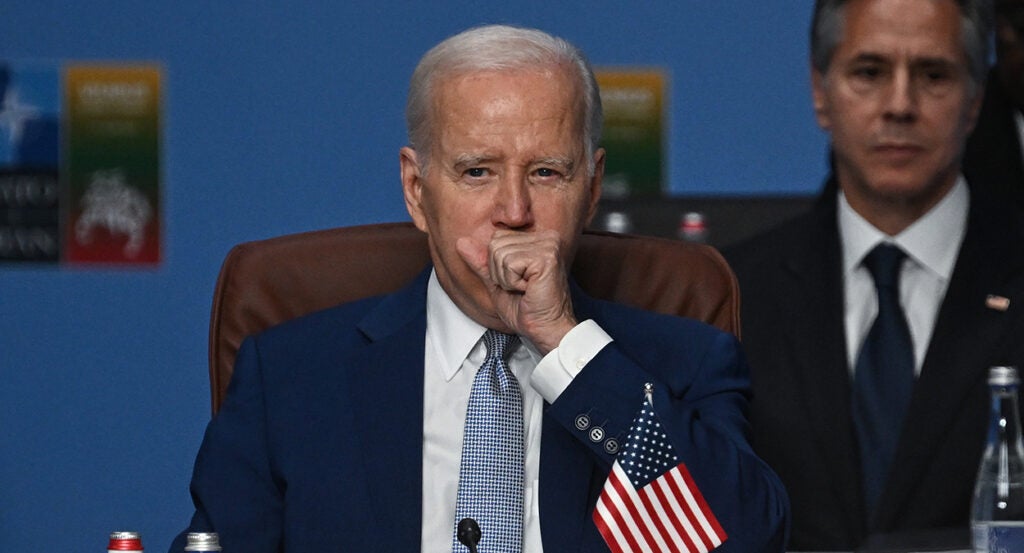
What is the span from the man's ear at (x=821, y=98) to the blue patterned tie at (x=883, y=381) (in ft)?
0.82

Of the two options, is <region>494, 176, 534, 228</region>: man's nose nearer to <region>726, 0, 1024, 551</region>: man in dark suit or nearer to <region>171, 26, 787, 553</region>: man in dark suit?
<region>171, 26, 787, 553</region>: man in dark suit

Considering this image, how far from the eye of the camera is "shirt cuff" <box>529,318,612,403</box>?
1992 millimetres

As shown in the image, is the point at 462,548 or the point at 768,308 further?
the point at 768,308

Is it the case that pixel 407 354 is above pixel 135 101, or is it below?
below

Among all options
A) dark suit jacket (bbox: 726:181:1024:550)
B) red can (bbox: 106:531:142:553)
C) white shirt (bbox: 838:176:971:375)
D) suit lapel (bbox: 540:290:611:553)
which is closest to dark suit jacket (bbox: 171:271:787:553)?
suit lapel (bbox: 540:290:611:553)

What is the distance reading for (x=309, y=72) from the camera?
3910mm

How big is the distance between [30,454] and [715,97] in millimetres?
1813

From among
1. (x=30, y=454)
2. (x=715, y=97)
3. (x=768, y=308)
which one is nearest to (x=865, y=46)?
(x=768, y=308)

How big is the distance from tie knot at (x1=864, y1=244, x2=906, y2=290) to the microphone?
48.4 inches

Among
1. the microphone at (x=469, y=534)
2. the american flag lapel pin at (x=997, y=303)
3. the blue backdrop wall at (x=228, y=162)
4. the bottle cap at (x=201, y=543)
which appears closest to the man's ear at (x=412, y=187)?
the microphone at (x=469, y=534)

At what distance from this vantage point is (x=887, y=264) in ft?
9.22

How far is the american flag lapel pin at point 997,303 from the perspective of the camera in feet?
8.92

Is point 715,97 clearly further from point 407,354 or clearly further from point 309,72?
point 407,354

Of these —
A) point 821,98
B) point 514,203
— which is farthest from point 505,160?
point 821,98
